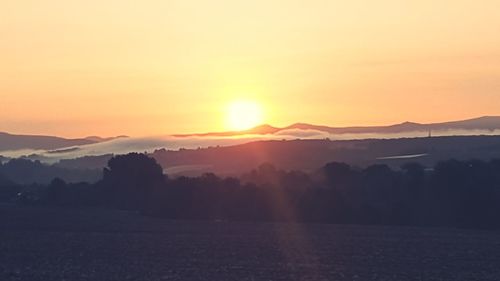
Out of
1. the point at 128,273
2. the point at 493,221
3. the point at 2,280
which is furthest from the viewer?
the point at 493,221

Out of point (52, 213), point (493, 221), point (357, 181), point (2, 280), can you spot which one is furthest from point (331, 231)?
point (2, 280)

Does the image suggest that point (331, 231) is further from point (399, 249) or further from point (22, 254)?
point (22, 254)

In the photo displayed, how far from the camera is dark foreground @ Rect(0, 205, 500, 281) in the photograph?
76062 millimetres

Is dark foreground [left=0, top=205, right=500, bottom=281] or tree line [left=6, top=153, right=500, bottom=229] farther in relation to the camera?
tree line [left=6, top=153, right=500, bottom=229]

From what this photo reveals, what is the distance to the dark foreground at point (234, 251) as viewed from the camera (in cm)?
7606

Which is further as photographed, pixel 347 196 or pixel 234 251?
pixel 347 196

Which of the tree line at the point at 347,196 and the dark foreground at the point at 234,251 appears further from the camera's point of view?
the tree line at the point at 347,196

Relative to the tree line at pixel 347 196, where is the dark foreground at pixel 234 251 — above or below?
below

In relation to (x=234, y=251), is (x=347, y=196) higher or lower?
higher

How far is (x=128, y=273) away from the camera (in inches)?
2943

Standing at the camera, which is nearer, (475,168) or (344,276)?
(344,276)

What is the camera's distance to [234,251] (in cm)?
9244

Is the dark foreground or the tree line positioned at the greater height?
the tree line

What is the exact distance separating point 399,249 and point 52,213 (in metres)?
64.2
